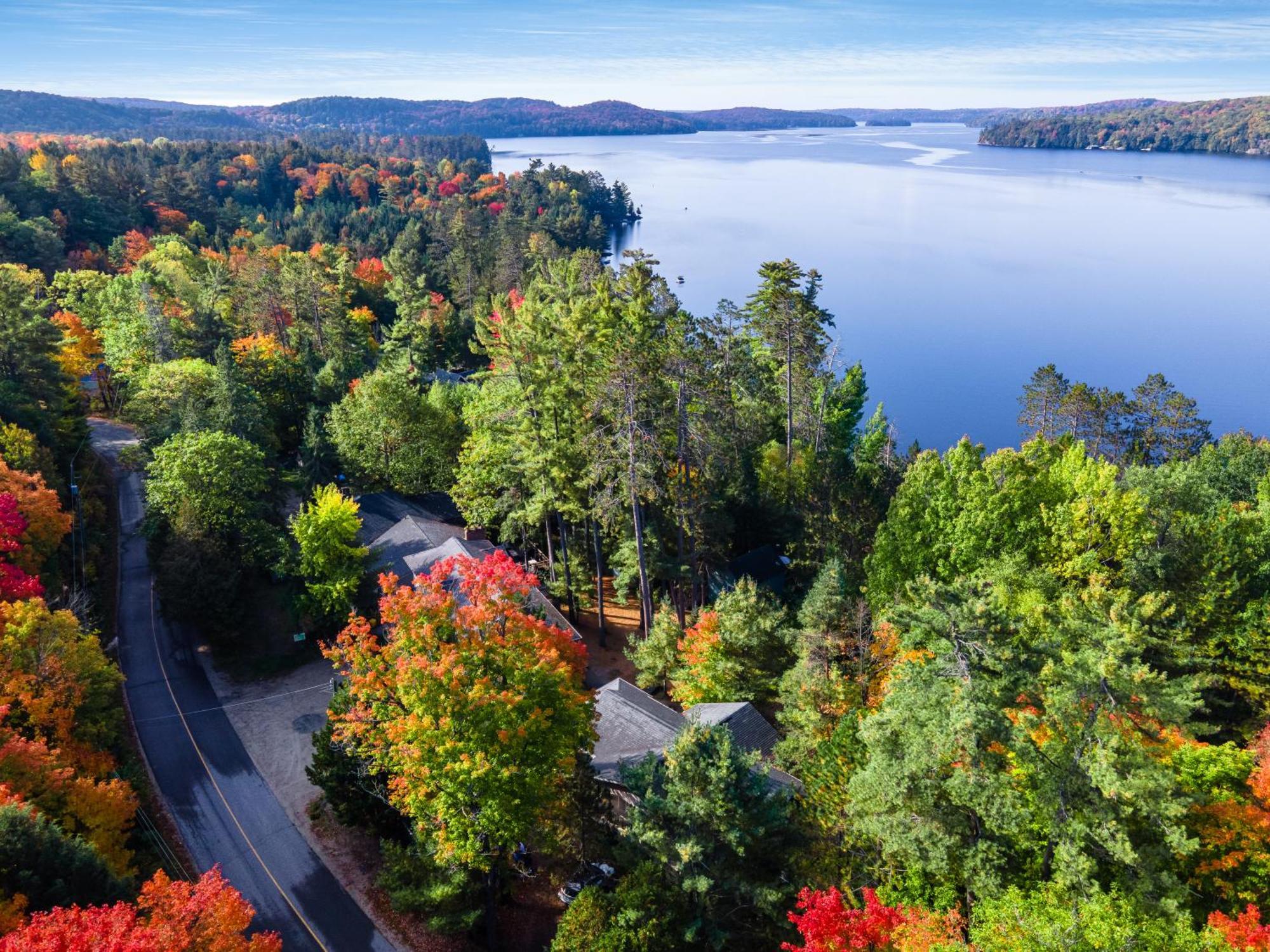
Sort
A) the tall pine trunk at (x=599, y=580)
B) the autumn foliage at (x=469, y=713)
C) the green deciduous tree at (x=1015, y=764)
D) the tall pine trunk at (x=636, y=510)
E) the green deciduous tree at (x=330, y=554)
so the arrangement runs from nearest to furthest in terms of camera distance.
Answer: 1. the green deciduous tree at (x=1015, y=764)
2. the autumn foliage at (x=469, y=713)
3. the tall pine trunk at (x=636, y=510)
4. the green deciduous tree at (x=330, y=554)
5. the tall pine trunk at (x=599, y=580)

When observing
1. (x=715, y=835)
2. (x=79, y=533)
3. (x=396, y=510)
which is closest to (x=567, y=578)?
(x=396, y=510)

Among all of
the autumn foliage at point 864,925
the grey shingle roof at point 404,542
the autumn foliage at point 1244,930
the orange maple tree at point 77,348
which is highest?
the orange maple tree at point 77,348

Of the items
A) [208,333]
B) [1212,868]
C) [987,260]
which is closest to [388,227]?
[208,333]

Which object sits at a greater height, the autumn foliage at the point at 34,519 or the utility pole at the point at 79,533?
the autumn foliage at the point at 34,519

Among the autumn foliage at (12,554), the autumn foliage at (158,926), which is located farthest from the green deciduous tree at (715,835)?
the autumn foliage at (12,554)

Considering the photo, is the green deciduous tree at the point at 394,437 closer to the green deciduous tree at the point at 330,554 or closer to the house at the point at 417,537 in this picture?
the house at the point at 417,537

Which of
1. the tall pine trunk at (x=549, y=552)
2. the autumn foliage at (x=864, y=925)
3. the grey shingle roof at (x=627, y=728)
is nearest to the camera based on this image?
the autumn foliage at (x=864, y=925)

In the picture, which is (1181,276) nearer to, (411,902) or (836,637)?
(836,637)

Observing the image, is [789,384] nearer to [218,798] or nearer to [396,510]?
[396,510]
